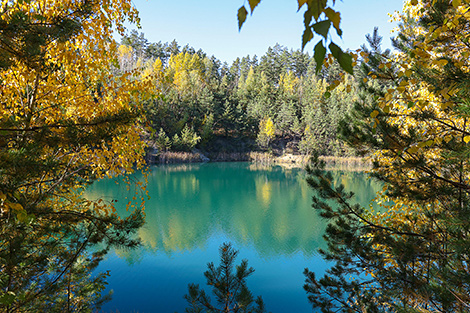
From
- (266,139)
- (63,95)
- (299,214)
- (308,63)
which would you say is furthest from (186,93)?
(63,95)

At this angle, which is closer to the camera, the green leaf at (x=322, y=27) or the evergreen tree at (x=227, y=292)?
the green leaf at (x=322, y=27)

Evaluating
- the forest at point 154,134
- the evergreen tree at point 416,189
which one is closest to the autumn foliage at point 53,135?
the forest at point 154,134

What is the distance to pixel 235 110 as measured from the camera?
46.6 m

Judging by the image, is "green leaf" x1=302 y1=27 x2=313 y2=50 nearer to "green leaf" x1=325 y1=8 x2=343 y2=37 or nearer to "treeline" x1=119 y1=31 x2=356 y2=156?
"green leaf" x1=325 y1=8 x2=343 y2=37

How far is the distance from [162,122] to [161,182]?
58.7ft

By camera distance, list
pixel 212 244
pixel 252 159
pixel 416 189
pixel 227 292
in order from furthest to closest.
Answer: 1. pixel 252 159
2. pixel 212 244
3. pixel 227 292
4. pixel 416 189

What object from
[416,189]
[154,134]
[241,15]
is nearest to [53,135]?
[154,134]

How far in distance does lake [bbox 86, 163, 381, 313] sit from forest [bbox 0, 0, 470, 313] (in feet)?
2.69

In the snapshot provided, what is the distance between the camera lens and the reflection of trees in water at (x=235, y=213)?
37.5 feet

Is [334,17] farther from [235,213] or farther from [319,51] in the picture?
[235,213]

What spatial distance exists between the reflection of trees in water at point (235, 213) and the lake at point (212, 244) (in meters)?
0.04

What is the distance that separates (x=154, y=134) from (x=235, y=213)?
40.9 feet

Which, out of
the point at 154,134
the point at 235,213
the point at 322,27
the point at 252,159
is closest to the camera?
the point at 322,27

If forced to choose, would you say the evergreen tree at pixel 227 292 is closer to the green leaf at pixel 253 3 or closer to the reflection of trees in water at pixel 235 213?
the reflection of trees in water at pixel 235 213
